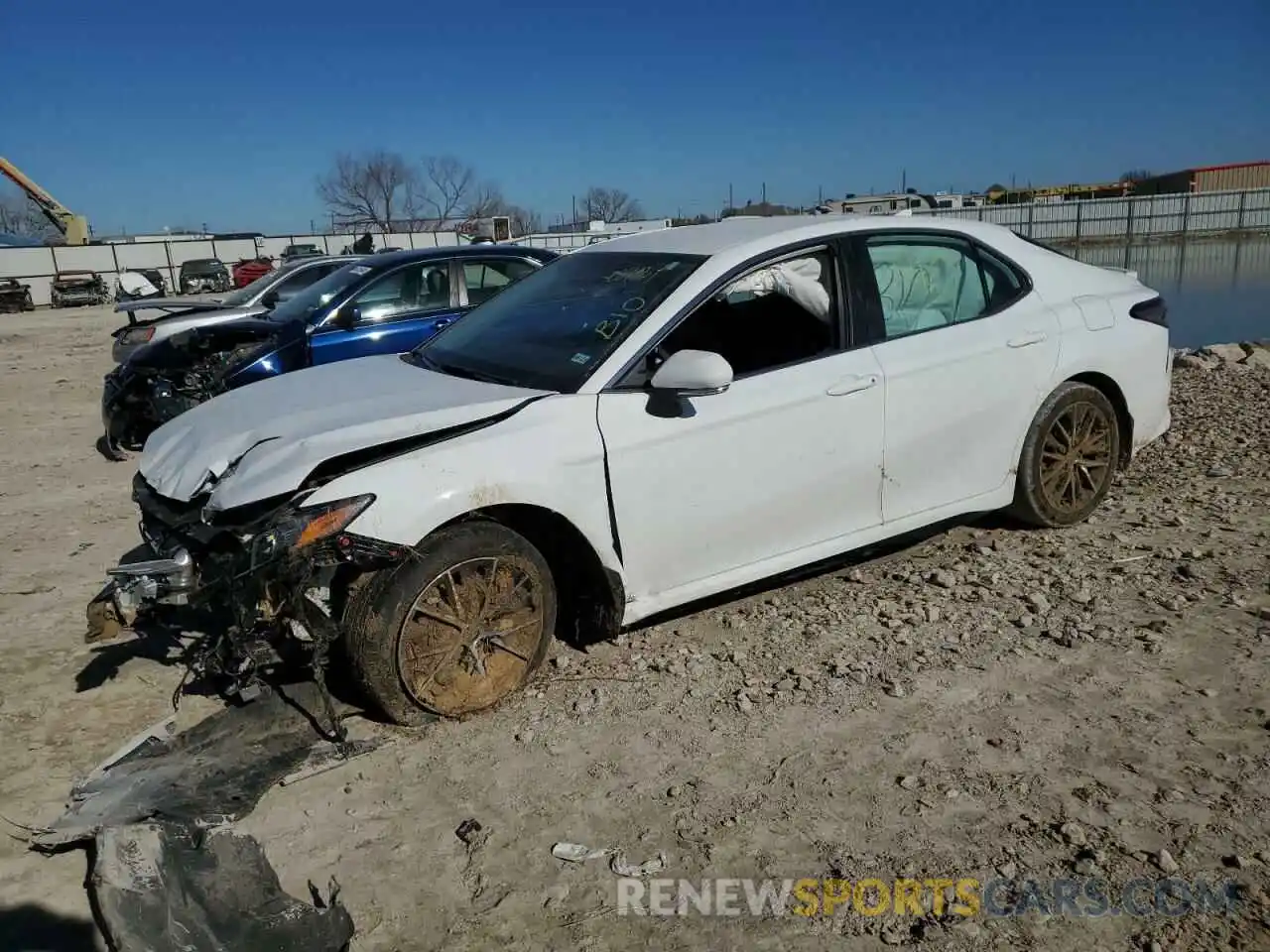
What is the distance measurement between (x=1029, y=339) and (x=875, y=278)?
0.92 metres

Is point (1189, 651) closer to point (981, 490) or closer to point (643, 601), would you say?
point (981, 490)

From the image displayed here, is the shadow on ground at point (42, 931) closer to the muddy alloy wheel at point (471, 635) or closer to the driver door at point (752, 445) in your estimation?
the muddy alloy wheel at point (471, 635)

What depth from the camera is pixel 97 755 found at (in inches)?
136

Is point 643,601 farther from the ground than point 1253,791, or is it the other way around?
point 643,601

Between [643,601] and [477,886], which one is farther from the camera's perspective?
[643,601]

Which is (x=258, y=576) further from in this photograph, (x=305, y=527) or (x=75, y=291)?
(x=75, y=291)

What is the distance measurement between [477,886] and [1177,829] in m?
2.01

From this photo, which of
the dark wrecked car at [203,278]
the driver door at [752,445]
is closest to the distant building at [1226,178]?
the dark wrecked car at [203,278]

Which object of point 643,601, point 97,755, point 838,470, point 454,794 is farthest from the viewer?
point 838,470

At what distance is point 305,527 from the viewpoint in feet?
10.1

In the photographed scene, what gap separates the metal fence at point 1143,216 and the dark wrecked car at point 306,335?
22.9 meters

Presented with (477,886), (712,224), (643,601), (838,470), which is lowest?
(477,886)

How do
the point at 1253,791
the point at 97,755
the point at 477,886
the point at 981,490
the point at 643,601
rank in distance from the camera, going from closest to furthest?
1. the point at 477,886
2. the point at 1253,791
3. the point at 97,755
4. the point at 643,601
5. the point at 981,490

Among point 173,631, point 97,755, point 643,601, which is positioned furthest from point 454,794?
point 173,631
